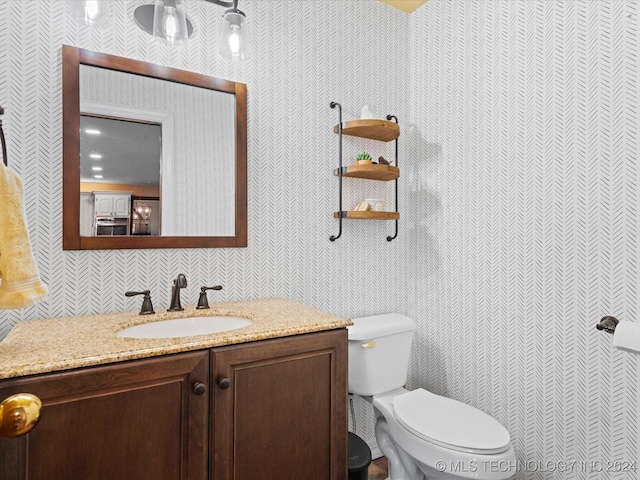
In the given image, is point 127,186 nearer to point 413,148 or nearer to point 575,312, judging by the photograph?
point 413,148

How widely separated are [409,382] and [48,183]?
6.59 feet

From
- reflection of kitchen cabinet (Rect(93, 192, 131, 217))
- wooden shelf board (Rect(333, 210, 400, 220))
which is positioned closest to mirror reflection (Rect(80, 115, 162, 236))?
reflection of kitchen cabinet (Rect(93, 192, 131, 217))

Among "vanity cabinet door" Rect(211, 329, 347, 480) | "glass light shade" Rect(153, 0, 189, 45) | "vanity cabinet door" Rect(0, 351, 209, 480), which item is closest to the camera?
"vanity cabinet door" Rect(0, 351, 209, 480)

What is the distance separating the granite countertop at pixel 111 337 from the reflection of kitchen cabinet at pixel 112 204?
0.38 meters

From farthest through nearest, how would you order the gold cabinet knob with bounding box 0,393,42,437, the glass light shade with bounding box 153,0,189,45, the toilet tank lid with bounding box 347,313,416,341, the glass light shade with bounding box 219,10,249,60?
the toilet tank lid with bounding box 347,313,416,341 < the glass light shade with bounding box 219,10,249,60 < the glass light shade with bounding box 153,0,189,45 < the gold cabinet knob with bounding box 0,393,42,437

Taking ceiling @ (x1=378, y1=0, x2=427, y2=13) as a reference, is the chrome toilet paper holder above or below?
below

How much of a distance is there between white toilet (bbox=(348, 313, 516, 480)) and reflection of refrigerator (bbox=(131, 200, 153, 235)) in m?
0.96

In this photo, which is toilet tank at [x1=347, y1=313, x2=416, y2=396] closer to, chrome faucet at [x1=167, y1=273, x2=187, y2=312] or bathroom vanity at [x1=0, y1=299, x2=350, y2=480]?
bathroom vanity at [x1=0, y1=299, x2=350, y2=480]

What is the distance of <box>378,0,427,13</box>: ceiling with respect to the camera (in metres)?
2.16

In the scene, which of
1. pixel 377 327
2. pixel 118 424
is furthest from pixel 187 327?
pixel 377 327

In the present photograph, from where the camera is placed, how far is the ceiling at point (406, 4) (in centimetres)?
216

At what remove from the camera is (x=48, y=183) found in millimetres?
1389

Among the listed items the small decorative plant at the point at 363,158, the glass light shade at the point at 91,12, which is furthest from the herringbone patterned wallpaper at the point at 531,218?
the glass light shade at the point at 91,12

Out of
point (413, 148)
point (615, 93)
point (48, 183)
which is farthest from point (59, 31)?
point (615, 93)
